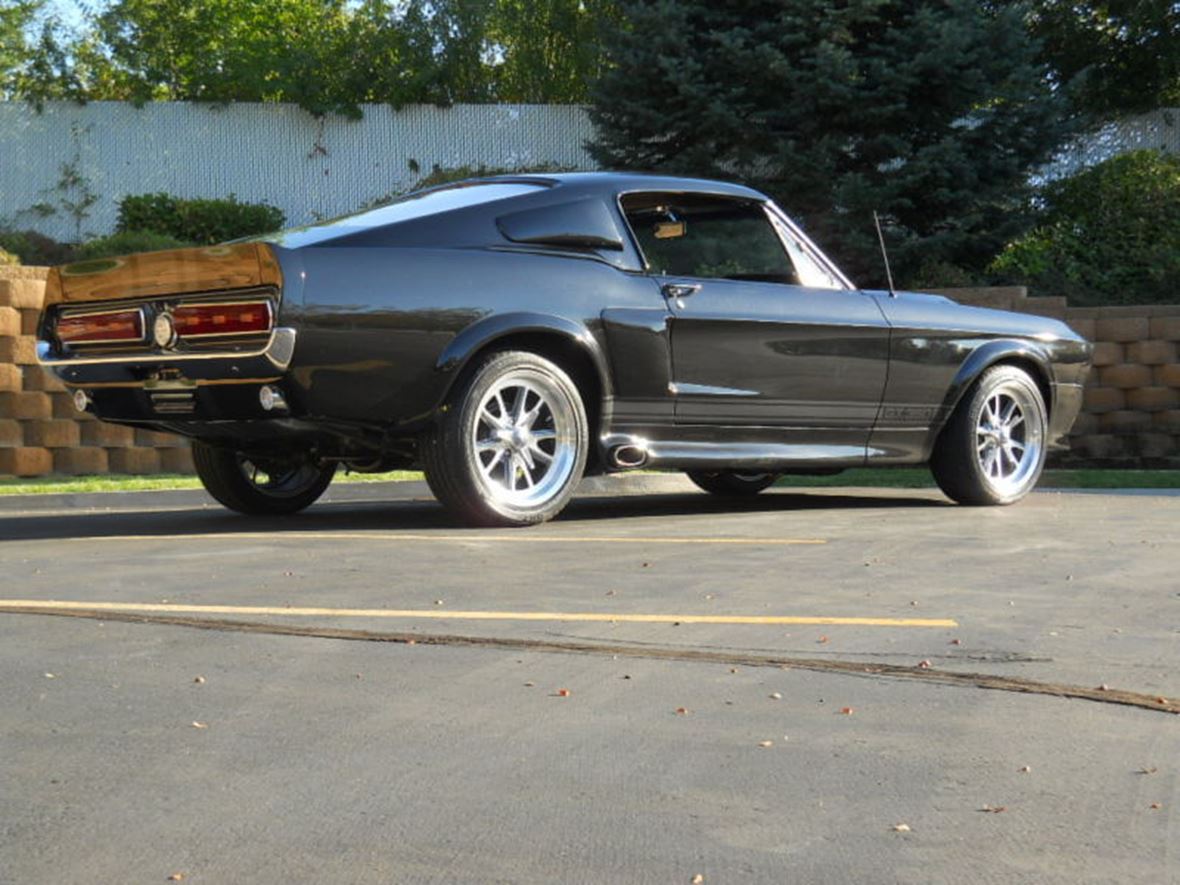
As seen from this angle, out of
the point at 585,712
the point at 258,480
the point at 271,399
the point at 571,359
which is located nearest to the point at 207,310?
the point at 271,399

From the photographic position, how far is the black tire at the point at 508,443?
7.94 meters

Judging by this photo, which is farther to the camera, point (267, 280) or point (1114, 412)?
point (1114, 412)

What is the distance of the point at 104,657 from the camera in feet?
16.4

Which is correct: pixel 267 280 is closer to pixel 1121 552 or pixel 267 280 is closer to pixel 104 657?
pixel 104 657

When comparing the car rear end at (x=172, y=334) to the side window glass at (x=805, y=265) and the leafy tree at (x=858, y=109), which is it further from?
the leafy tree at (x=858, y=109)

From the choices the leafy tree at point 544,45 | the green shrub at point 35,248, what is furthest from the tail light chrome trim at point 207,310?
the leafy tree at point 544,45

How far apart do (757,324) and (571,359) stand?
1049mm

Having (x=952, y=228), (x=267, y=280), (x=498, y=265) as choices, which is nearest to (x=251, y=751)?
(x=267, y=280)

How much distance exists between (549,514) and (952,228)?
511 inches

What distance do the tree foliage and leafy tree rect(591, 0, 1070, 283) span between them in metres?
6.87

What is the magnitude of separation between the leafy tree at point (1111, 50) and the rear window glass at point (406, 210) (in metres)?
17.7

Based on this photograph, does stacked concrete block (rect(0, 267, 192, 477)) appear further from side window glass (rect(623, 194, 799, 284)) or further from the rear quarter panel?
the rear quarter panel

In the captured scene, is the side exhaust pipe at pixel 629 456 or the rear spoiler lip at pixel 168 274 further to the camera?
the side exhaust pipe at pixel 629 456

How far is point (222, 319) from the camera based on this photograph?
753 cm
